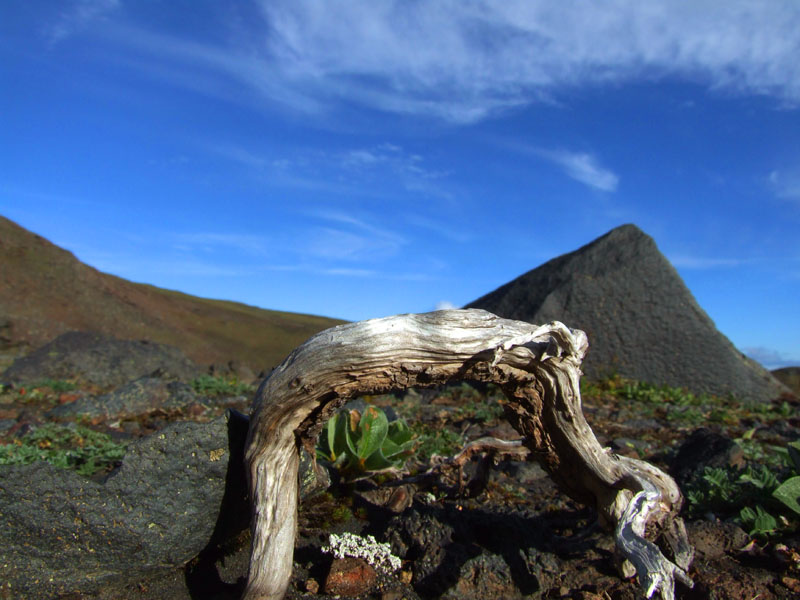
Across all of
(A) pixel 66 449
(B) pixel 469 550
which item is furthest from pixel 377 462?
(A) pixel 66 449

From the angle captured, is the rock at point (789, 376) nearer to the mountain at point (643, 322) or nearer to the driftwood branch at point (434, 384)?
the mountain at point (643, 322)

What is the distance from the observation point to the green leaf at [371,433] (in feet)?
19.1

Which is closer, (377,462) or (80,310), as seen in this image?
(377,462)

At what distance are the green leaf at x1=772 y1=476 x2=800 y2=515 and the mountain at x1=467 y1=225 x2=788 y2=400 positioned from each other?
7.09 m

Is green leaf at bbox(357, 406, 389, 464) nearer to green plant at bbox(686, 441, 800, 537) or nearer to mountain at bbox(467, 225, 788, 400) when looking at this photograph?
green plant at bbox(686, 441, 800, 537)

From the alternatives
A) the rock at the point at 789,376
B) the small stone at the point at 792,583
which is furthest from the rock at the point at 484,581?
the rock at the point at 789,376

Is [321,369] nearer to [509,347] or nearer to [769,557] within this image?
[509,347]

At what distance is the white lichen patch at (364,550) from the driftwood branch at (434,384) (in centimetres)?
49

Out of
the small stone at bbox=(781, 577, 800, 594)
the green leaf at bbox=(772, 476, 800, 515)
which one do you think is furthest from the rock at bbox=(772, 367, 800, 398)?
the small stone at bbox=(781, 577, 800, 594)

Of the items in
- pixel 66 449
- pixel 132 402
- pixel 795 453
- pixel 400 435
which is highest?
pixel 795 453

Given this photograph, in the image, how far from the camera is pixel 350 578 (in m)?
4.60

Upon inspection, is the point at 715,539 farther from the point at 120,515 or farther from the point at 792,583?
the point at 120,515

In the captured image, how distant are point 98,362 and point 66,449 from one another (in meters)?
7.72

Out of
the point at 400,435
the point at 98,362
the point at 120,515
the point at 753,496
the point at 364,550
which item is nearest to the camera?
the point at 120,515
